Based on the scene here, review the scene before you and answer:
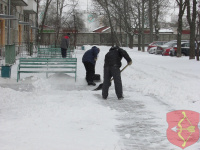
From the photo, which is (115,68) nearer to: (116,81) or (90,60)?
(116,81)

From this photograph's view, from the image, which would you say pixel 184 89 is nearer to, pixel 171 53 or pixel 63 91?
pixel 63 91

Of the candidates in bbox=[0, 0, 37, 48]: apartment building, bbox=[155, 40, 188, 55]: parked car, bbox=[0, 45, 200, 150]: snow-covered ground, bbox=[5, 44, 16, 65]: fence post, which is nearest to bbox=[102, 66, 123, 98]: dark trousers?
bbox=[0, 45, 200, 150]: snow-covered ground

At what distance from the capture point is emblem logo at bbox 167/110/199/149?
17.8 feet

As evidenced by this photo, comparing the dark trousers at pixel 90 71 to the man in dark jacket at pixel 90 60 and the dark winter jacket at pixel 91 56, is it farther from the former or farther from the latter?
the dark winter jacket at pixel 91 56

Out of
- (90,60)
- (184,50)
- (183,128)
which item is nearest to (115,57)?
(90,60)

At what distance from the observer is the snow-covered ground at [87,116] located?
5262 mm

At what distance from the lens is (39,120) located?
6594 millimetres

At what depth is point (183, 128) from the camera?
6211mm

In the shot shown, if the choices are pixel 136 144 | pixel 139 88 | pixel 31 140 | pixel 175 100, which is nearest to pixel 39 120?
pixel 31 140

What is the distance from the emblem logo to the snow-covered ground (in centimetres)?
11

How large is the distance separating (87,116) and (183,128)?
176 cm

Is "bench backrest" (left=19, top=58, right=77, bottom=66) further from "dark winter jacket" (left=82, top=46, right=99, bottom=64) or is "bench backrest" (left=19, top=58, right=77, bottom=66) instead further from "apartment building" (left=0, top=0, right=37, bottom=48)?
"apartment building" (left=0, top=0, right=37, bottom=48)

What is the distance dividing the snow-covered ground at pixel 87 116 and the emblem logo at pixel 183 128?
11cm

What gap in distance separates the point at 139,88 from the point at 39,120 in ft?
17.3
